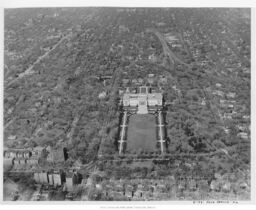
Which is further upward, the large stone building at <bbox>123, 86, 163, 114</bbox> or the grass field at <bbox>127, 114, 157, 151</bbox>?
the large stone building at <bbox>123, 86, 163, 114</bbox>

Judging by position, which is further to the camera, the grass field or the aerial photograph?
the grass field

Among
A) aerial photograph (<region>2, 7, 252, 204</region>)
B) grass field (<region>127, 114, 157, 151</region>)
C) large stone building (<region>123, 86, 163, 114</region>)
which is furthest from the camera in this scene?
large stone building (<region>123, 86, 163, 114</region>)

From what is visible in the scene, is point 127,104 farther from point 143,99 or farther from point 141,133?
point 141,133

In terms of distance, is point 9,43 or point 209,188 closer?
point 209,188

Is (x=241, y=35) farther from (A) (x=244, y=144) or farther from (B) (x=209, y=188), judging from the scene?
(B) (x=209, y=188)

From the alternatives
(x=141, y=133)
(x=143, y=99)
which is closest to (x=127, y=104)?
(x=143, y=99)
